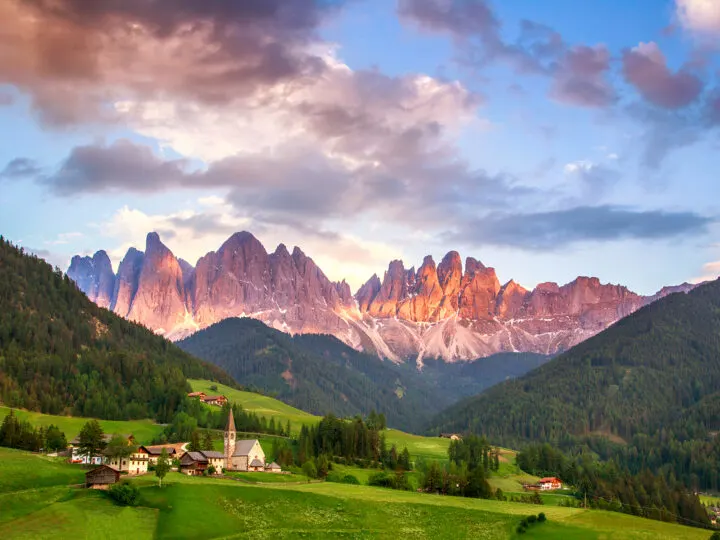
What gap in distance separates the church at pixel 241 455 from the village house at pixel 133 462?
20.3m

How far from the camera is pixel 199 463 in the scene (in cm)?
14438

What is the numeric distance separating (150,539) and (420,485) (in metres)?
74.7

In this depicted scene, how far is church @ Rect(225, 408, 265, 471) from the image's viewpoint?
15738 centimetres

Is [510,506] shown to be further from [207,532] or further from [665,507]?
[665,507]

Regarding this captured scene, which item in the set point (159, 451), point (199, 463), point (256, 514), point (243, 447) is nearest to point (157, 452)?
point (159, 451)

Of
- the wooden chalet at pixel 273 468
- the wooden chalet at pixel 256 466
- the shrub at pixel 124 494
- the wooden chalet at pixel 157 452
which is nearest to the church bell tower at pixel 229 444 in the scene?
the wooden chalet at pixel 256 466

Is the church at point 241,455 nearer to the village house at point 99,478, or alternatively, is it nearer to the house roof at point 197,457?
the house roof at point 197,457

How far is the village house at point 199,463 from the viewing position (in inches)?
5581

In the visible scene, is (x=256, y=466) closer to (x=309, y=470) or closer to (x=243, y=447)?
(x=243, y=447)

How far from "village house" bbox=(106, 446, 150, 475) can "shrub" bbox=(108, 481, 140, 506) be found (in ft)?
75.7

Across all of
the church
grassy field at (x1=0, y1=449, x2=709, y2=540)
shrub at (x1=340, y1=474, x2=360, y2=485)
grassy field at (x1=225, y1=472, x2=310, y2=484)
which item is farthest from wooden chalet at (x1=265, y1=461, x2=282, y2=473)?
grassy field at (x1=0, y1=449, x2=709, y2=540)

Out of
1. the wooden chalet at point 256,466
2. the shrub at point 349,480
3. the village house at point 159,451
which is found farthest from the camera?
the wooden chalet at point 256,466

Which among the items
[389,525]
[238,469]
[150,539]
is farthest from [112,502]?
[238,469]

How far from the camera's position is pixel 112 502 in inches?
4200
